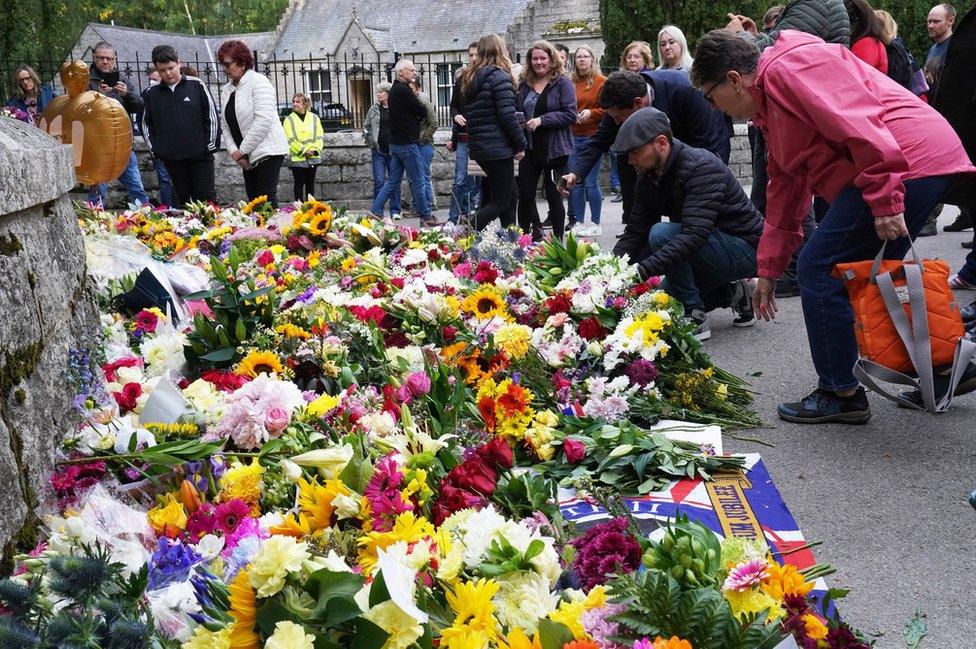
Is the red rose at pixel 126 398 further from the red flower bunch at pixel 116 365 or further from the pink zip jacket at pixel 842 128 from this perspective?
the pink zip jacket at pixel 842 128

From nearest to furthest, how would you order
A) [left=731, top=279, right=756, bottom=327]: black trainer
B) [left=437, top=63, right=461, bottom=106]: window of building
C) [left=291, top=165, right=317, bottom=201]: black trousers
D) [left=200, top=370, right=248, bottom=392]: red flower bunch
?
[left=200, top=370, right=248, bottom=392]: red flower bunch
[left=731, top=279, right=756, bottom=327]: black trainer
[left=291, top=165, right=317, bottom=201]: black trousers
[left=437, top=63, right=461, bottom=106]: window of building

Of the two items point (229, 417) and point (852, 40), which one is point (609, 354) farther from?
point (852, 40)

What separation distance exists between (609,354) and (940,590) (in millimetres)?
1561

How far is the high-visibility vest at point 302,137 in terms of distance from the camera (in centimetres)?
1155

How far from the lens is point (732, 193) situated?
16.7ft

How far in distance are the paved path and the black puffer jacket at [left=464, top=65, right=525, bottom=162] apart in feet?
11.2

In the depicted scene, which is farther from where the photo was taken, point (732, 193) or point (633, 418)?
point (732, 193)

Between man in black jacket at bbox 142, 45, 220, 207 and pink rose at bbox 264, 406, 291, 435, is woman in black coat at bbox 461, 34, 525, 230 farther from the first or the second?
pink rose at bbox 264, 406, 291, 435

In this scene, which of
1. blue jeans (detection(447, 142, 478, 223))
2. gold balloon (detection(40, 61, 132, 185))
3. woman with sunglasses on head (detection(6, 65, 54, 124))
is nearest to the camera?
gold balloon (detection(40, 61, 132, 185))

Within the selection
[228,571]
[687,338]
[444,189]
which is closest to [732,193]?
[687,338]

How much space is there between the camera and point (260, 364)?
3018 millimetres

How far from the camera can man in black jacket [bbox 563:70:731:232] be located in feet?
18.7

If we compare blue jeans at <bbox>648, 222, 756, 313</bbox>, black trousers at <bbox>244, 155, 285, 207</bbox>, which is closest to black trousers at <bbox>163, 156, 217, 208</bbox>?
black trousers at <bbox>244, 155, 285, 207</bbox>

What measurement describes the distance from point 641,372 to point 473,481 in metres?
1.48
